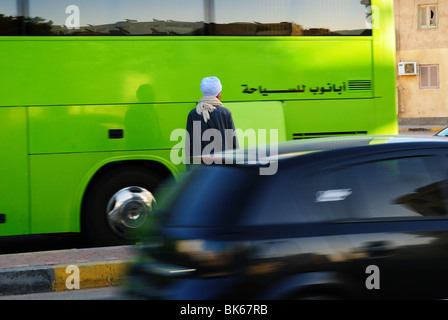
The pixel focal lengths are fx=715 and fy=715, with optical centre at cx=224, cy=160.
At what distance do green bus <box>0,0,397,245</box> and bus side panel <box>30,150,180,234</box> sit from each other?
0.4 inches

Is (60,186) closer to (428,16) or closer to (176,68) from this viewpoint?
(176,68)

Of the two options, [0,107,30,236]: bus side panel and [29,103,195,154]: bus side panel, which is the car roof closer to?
[29,103,195,154]: bus side panel

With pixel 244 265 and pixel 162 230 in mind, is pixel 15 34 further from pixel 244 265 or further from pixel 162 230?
pixel 244 265

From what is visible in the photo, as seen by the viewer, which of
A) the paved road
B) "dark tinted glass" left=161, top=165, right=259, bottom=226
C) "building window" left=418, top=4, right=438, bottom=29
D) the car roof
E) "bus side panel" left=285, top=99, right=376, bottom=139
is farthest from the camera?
"building window" left=418, top=4, right=438, bottom=29

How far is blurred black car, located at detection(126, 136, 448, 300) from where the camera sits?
145 inches

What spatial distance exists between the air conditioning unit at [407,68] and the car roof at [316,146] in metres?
37.3

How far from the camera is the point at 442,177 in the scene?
4.25 metres

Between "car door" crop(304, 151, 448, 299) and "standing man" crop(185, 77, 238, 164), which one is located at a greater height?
"standing man" crop(185, 77, 238, 164)

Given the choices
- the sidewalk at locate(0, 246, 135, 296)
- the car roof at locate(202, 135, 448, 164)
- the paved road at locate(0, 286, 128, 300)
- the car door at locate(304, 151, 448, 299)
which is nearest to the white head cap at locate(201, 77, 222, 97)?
the sidewalk at locate(0, 246, 135, 296)

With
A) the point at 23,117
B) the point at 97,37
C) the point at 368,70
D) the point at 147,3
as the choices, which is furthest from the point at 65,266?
the point at 368,70

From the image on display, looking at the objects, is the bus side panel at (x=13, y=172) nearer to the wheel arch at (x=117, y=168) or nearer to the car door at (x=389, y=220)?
the wheel arch at (x=117, y=168)

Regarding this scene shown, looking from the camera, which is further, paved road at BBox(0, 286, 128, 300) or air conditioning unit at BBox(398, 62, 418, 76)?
air conditioning unit at BBox(398, 62, 418, 76)

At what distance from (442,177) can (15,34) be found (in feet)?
17.2

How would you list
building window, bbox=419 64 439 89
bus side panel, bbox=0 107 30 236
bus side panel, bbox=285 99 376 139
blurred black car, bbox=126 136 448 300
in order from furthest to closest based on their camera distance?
building window, bbox=419 64 439 89
bus side panel, bbox=285 99 376 139
bus side panel, bbox=0 107 30 236
blurred black car, bbox=126 136 448 300
